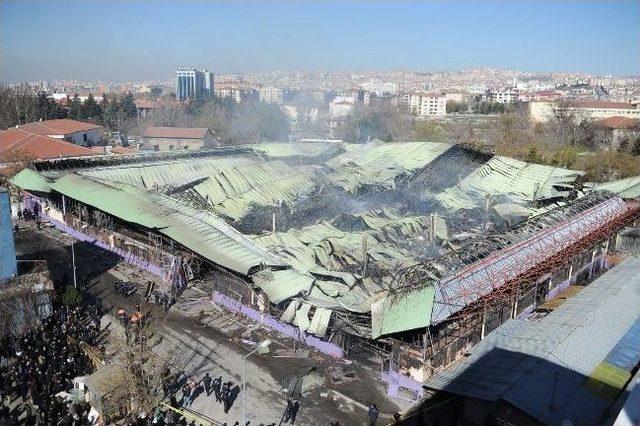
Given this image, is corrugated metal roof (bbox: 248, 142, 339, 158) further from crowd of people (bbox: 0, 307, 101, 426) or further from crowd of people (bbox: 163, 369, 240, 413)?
crowd of people (bbox: 163, 369, 240, 413)

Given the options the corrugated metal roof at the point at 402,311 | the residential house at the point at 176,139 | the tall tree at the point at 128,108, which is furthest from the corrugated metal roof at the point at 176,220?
the tall tree at the point at 128,108

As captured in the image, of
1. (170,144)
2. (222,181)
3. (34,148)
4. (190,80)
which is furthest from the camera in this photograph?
(190,80)

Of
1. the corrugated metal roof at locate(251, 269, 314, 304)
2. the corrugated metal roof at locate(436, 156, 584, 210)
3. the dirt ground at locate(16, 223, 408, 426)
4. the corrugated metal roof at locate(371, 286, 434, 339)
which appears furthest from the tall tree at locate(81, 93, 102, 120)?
the corrugated metal roof at locate(371, 286, 434, 339)

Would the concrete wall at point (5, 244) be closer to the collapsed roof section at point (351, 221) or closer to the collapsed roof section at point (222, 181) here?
the collapsed roof section at point (351, 221)

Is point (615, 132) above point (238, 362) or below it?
above

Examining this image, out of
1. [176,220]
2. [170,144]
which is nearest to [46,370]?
[176,220]

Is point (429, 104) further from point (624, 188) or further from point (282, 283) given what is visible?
point (282, 283)

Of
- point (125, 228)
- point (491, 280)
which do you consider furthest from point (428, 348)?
point (125, 228)
